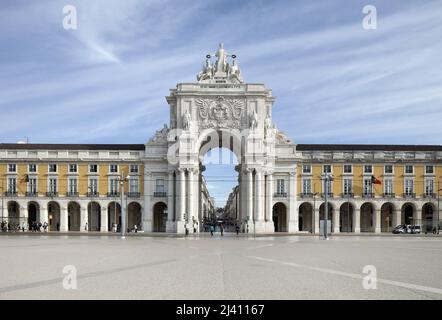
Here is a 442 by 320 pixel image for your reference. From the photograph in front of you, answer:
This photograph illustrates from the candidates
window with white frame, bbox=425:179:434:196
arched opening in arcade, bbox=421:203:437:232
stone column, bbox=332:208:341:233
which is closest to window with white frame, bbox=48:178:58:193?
stone column, bbox=332:208:341:233

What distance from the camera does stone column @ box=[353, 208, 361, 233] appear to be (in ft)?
282

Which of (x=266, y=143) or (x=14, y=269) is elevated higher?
(x=266, y=143)

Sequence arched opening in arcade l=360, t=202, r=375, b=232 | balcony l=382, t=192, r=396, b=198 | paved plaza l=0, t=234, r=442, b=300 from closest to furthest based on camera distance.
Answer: paved plaza l=0, t=234, r=442, b=300
balcony l=382, t=192, r=396, b=198
arched opening in arcade l=360, t=202, r=375, b=232

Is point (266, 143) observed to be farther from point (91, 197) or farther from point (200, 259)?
point (200, 259)

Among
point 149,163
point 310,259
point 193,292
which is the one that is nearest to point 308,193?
point 149,163

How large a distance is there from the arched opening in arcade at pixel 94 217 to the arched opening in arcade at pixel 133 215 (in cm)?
453

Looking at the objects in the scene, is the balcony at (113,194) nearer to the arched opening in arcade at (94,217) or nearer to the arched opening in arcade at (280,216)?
the arched opening in arcade at (94,217)

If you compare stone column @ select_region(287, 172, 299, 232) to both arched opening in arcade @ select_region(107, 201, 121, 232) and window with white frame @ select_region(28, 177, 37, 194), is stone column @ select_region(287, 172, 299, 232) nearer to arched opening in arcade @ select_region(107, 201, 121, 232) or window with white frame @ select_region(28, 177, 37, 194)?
arched opening in arcade @ select_region(107, 201, 121, 232)

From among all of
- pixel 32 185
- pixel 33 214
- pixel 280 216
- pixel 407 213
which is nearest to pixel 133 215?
pixel 33 214

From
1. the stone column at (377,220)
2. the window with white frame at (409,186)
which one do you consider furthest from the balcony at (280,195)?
the window with white frame at (409,186)

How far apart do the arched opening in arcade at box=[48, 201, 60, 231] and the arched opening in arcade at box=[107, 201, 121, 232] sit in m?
7.64

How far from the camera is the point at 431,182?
3472 inches

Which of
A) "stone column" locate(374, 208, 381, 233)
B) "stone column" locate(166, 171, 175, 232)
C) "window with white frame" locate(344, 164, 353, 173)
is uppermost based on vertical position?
"window with white frame" locate(344, 164, 353, 173)
